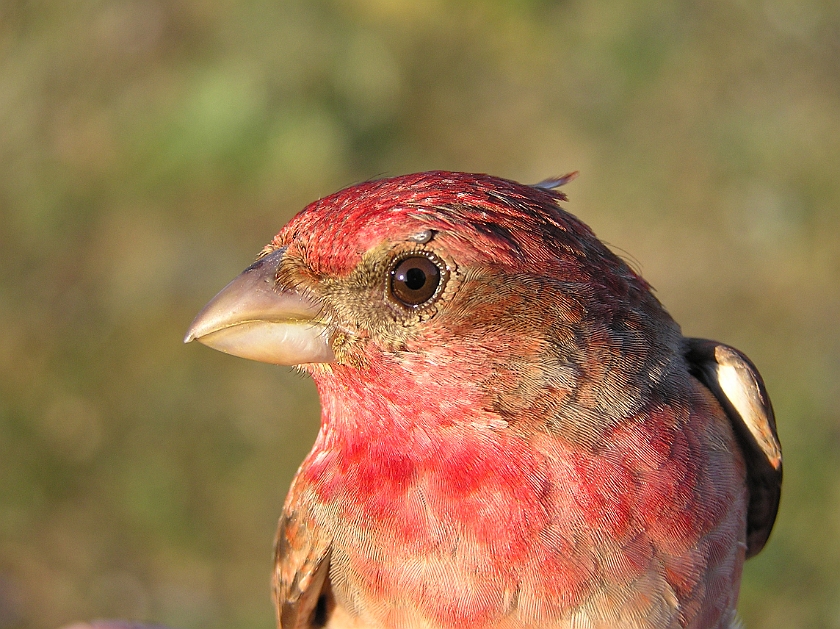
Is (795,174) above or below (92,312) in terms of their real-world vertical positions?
above

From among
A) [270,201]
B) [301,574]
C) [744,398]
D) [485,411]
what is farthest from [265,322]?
[270,201]

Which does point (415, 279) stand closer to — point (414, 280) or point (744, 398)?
point (414, 280)

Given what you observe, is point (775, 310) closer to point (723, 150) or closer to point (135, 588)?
point (723, 150)

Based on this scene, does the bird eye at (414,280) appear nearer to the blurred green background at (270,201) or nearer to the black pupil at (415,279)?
the black pupil at (415,279)

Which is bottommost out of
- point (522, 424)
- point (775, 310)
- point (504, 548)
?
point (504, 548)

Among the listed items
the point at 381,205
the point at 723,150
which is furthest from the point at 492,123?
the point at 381,205

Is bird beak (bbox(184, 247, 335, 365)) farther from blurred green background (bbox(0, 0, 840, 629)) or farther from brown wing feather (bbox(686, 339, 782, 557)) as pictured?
blurred green background (bbox(0, 0, 840, 629))
